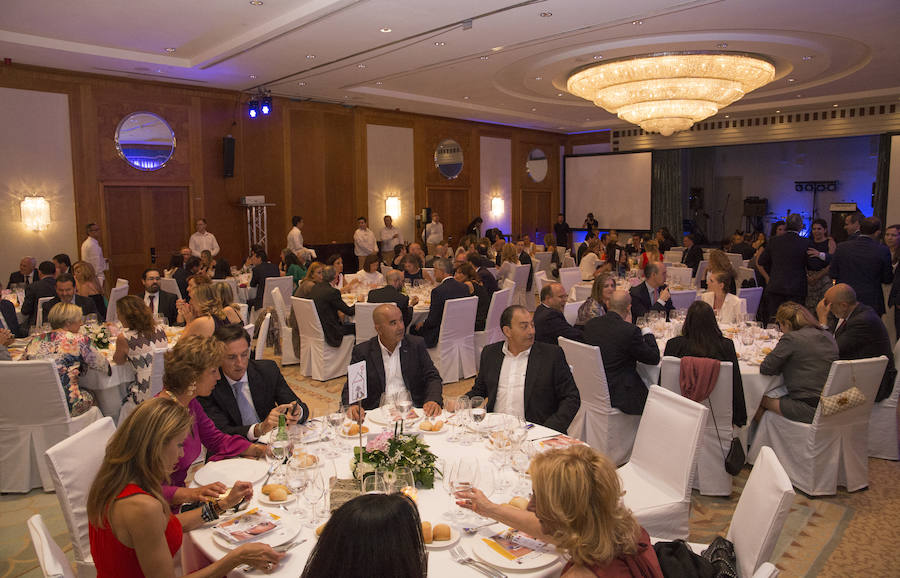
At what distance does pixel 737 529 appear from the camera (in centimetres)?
254

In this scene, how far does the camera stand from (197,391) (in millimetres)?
3133

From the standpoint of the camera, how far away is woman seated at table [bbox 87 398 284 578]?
2.07m

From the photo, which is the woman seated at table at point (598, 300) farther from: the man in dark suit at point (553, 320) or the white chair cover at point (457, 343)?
the white chair cover at point (457, 343)

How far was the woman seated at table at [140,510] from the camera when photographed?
2.07 m

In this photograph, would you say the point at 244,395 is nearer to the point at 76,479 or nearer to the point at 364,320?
the point at 76,479

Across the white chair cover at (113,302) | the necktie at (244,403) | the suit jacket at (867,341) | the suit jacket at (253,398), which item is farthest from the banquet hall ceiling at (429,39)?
the necktie at (244,403)

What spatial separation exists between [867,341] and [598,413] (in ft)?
6.56

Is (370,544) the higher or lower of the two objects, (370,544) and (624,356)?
the higher

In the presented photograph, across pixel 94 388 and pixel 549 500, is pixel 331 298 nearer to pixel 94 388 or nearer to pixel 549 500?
pixel 94 388

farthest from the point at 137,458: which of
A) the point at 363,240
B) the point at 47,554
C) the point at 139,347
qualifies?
the point at 363,240

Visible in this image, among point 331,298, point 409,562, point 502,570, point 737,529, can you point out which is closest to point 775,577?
point 737,529

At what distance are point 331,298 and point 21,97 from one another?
6.66 m

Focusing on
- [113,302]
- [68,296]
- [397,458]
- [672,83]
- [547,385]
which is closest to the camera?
[397,458]

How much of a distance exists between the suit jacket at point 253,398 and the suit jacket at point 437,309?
3133 millimetres
